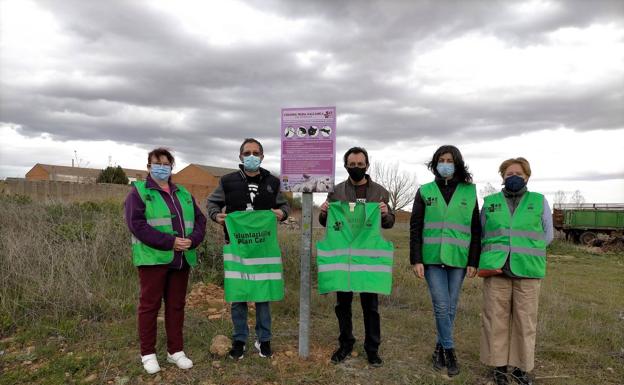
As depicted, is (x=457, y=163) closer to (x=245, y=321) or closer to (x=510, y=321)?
(x=510, y=321)

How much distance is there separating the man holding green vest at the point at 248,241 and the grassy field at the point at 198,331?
0.43 meters

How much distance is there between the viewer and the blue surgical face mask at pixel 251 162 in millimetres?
4266

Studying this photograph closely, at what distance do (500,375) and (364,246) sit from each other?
1.75m

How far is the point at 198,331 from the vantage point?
202 inches

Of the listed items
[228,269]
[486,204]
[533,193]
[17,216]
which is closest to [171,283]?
[228,269]

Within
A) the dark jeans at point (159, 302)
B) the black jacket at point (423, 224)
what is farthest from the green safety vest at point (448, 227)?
the dark jeans at point (159, 302)

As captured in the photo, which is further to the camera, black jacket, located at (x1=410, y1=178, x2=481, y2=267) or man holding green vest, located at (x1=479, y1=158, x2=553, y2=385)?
black jacket, located at (x1=410, y1=178, x2=481, y2=267)

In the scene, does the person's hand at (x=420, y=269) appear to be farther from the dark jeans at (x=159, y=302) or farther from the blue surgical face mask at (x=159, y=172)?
the blue surgical face mask at (x=159, y=172)

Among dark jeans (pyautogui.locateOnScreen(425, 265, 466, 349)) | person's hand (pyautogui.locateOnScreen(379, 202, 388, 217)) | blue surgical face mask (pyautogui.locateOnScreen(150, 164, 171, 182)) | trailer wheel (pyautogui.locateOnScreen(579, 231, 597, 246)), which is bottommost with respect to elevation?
trailer wheel (pyautogui.locateOnScreen(579, 231, 597, 246))

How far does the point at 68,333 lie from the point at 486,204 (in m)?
4.74

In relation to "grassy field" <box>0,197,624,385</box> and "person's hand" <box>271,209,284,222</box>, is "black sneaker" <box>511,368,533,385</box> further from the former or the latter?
"person's hand" <box>271,209,284,222</box>

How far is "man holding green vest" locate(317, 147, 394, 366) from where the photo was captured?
162 inches

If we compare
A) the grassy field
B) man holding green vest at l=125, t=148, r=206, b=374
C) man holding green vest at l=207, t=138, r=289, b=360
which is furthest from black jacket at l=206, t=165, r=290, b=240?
the grassy field

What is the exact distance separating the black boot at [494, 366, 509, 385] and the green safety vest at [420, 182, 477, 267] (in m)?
1.06
